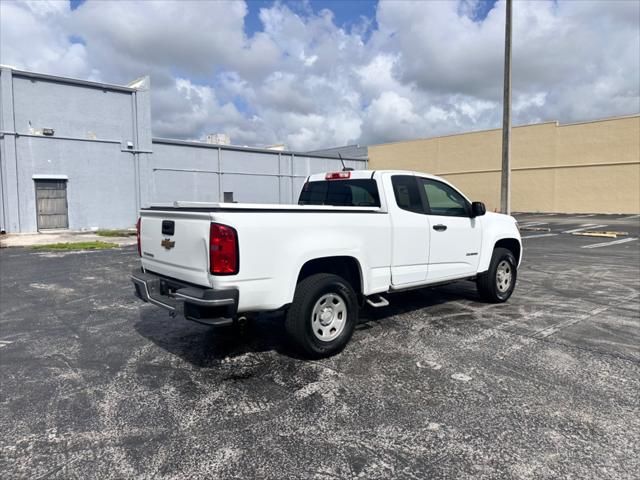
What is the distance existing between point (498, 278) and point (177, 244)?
4.90 m

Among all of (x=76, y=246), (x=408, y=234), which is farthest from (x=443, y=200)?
(x=76, y=246)

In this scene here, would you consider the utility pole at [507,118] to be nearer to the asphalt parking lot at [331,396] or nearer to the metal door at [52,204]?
the asphalt parking lot at [331,396]

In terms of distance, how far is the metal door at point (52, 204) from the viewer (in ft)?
73.7

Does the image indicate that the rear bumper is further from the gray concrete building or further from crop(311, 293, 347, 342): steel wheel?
the gray concrete building

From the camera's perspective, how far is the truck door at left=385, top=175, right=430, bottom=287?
212 inches

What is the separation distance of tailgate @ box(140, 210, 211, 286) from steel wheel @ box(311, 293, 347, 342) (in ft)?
3.84

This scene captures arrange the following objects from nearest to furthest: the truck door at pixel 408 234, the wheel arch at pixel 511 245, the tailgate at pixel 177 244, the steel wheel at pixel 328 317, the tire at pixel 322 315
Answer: the tailgate at pixel 177 244, the tire at pixel 322 315, the steel wheel at pixel 328 317, the truck door at pixel 408 234, the wheel arch at pixel 511 245

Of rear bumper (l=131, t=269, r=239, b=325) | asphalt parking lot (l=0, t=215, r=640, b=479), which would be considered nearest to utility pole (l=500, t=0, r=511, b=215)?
asphalt parking lot (l=0, t=215, r=640, b=479)

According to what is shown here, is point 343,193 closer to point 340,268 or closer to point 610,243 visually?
point 340,268

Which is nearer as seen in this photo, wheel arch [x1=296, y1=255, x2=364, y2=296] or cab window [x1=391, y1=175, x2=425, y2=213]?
wheel arch [x1=296, y1=255, x2=364, y2=296]

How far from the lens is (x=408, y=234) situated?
548 cm

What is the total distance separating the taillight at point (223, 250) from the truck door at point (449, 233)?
9.26 feet

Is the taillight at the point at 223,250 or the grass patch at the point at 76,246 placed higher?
the taillight at the point at 223,250

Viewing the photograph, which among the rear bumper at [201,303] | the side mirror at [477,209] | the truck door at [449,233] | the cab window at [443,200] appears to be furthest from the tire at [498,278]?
the rear bumper at [201,303]
